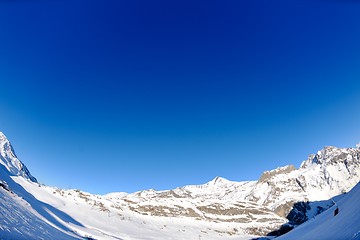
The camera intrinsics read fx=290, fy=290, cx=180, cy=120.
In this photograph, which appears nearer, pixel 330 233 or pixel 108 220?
pixel 330 233

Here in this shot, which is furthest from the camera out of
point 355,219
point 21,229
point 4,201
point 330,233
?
point 4,201

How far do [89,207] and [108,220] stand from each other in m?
6.60

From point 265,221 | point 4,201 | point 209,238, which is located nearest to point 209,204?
point 265,221

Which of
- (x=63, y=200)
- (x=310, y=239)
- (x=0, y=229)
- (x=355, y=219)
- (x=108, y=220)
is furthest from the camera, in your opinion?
(x=63, y=200)

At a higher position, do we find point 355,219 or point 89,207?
point 89,207

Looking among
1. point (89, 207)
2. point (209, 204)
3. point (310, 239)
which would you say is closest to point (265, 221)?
point (209, 204)

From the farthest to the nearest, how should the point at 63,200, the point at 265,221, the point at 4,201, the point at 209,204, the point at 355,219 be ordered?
the point at 209,204
the point at 265,221
the point at 63,200
the point at 4,201
the point at 355,219

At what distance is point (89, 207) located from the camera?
51.8 meters

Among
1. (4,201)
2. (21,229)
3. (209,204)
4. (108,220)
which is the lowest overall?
(21,229)

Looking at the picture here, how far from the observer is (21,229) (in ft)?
51.8

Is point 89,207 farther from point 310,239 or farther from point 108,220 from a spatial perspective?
point 310,239

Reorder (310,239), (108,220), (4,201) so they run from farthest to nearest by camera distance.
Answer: (108,220) < (4,201) < (310,239)

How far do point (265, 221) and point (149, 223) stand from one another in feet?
238

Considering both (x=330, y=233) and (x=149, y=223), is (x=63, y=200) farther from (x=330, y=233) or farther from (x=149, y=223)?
(x=330, y=233)
